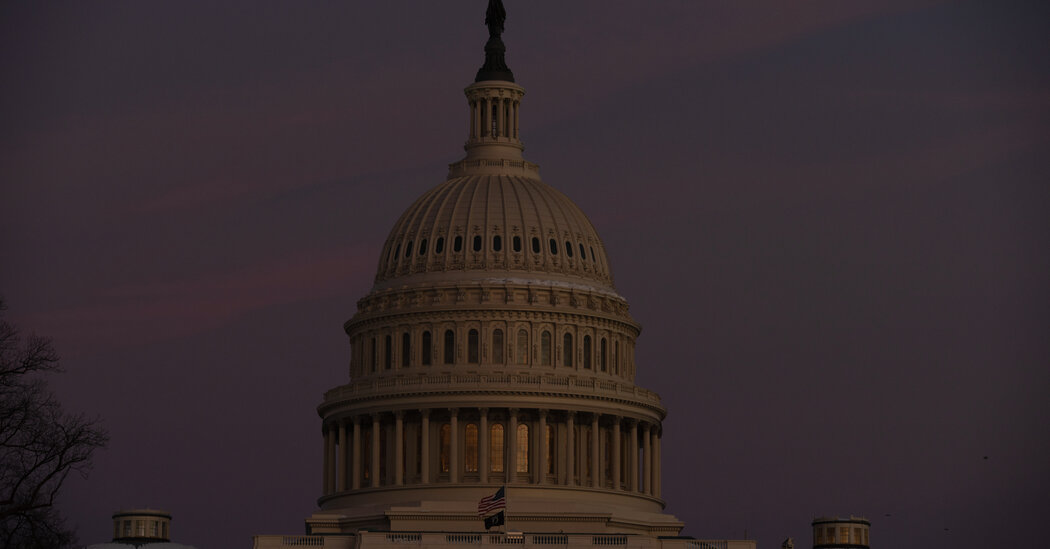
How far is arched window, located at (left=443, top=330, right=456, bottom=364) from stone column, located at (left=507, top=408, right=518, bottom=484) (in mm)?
6562

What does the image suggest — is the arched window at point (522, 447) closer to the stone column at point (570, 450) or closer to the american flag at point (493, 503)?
the stone column at point (570, 450)

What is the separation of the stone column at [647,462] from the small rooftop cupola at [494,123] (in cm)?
2097

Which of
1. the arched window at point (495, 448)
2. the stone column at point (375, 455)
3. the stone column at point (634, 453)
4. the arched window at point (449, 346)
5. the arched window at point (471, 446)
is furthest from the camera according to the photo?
the stone column at point (634, 453)

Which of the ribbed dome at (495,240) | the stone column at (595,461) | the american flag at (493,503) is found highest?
the ribbed dome at (495,240)

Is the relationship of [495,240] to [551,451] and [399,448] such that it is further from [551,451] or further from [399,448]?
[399,448]

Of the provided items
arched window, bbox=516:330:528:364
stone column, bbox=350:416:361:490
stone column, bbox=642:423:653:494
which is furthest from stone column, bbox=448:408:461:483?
stone column, bbox=642:423:653:494

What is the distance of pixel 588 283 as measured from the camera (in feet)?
589

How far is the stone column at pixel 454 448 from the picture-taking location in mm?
170375

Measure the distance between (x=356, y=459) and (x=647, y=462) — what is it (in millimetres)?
20003

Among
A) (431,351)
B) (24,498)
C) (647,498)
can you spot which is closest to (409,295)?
(431,351)

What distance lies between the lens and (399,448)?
17262cm

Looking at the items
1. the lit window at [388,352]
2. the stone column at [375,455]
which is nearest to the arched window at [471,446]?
the stone column at [375,455]

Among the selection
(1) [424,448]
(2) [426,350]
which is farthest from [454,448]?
(2) [426,350]

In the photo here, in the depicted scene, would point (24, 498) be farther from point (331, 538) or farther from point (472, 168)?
point (472, 168)
